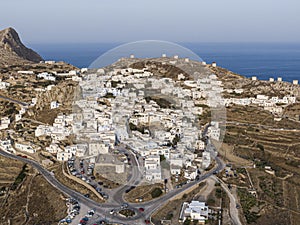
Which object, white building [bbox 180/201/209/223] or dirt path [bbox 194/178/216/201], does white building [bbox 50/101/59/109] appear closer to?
dirt path [bbox 194/178/216/201]

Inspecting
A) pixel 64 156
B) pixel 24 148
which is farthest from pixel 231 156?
pixel 24 148

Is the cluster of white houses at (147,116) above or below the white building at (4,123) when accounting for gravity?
above

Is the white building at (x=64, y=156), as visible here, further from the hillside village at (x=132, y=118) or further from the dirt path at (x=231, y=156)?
the dirt path at (x=231, y=156)

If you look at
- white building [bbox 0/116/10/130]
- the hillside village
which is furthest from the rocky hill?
white building [bbox 0/116/10/130]

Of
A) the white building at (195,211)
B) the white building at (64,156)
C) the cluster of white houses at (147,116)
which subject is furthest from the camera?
the white building at (64,156)

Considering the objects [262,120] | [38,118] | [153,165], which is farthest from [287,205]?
[38,118]

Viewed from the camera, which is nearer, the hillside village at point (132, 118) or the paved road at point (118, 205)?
the paved road at point (118, 205)

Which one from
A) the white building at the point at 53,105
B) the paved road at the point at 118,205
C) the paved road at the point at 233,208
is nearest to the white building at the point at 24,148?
the paved road at the point at 118,205

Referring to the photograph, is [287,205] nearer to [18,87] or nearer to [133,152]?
[133,152]
